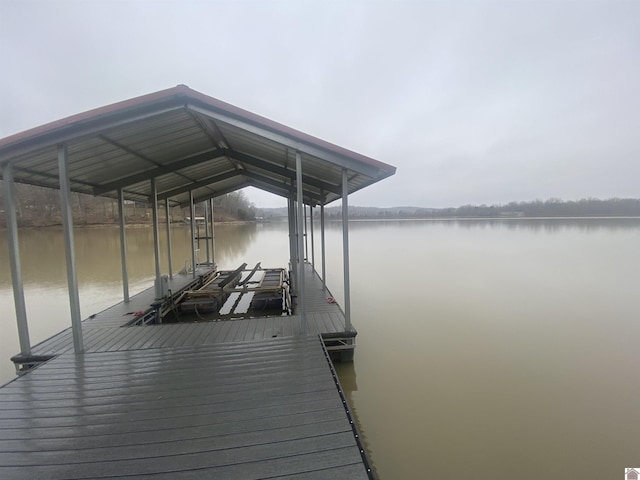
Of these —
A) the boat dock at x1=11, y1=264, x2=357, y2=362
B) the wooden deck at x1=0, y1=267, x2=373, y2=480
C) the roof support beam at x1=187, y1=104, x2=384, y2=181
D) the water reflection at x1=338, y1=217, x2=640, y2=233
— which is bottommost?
the boat dock at x1=11, y1=264, x2=357, y2=362

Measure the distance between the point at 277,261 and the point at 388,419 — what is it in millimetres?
11856

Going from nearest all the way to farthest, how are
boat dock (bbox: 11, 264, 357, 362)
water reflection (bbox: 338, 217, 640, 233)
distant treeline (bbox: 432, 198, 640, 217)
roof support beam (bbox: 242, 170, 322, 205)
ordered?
1. boat dock (bbox: 11, 264, 357, 362)
2. roof support beam (bbox: 242, 170, 322, 205)
3. water reflection (bbox: 338, 217, 640, 233)
4. distant treeline (bbox: 432, 198, 640, 217)

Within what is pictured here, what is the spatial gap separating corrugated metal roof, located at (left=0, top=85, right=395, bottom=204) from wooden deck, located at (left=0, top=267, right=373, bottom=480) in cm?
244

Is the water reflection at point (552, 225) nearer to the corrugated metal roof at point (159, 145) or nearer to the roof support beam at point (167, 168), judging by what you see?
the corrugated metal roof at point (159, 145)

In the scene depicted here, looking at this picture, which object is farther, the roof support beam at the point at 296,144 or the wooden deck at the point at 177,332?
the wooden deck at the point at 177,332

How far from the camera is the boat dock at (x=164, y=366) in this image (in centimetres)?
190

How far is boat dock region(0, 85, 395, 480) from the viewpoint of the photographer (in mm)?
1897

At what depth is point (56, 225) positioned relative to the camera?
3178cm

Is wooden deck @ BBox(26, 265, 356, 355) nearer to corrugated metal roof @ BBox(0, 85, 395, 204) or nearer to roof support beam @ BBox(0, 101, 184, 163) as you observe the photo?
corrugated metal roof @ BBox(0, 85, 395, 204)

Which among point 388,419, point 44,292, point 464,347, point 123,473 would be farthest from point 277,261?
point 123,473

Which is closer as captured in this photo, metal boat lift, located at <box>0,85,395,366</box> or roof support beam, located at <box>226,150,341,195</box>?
metal boat lift, located at <box>0,85,395,366</box>

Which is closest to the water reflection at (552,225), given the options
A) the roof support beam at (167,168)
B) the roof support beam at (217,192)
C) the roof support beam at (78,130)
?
the roof support beam at (217,192)

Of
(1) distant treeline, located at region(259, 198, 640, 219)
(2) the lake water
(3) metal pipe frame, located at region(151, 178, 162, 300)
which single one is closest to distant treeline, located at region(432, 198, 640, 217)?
(1) distant treeline, located at region(259, 198, 640, 219)

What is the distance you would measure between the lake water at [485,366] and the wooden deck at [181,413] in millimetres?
1034
